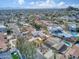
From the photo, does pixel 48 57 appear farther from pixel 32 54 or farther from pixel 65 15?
pixel 65 15

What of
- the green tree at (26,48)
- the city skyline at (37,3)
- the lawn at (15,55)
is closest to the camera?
the lawn at (15,55)

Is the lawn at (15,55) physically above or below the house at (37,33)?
below

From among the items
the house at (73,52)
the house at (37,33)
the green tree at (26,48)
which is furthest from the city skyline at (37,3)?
the house at (73,52)

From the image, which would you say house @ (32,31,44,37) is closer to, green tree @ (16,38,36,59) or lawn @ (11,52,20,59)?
green tree @ (16,38,36,59)

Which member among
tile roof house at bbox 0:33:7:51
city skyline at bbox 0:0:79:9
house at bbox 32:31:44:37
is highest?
city skyline at bbox 0:0:79:9

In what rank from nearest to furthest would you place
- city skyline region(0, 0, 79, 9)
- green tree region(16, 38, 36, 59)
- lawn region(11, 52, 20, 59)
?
lawn region(11, 52, 20, 59) < green tree region(16, 38, 36, 59) < city skyline region(0, 0, 79, 9)

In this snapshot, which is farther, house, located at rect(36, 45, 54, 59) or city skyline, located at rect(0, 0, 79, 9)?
city skyline, located at rect(0, 0, 79, 9)

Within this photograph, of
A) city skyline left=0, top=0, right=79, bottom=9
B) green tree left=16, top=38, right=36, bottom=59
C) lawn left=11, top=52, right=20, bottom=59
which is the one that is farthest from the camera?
city skyline left=0, top=0, right=79, bottom=9

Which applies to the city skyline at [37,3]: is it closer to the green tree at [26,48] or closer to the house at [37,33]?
the house at [37,33]

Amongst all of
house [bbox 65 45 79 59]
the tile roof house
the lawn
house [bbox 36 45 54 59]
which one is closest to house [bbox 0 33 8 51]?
the tile roof house

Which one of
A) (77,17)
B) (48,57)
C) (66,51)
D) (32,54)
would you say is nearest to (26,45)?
(32,54)

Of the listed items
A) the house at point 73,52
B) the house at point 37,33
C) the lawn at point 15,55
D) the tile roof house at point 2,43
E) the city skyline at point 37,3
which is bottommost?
the house at point 73,52
